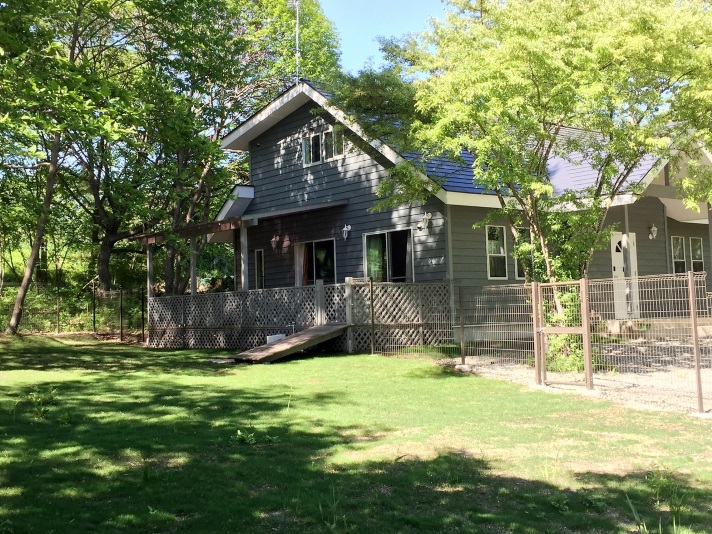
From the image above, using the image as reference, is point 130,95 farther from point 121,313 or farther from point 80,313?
point 80,313

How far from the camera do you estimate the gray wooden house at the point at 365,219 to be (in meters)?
16.3

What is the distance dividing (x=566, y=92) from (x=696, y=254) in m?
12.7

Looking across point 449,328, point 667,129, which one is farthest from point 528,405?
point 449,328

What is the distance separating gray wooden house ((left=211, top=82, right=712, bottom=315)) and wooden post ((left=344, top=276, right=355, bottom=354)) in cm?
220

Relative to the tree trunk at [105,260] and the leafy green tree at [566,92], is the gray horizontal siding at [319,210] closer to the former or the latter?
A: the leafy green tree at [566,92]

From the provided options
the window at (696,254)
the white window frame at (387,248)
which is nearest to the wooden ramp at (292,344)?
the white window frame at (387,248)

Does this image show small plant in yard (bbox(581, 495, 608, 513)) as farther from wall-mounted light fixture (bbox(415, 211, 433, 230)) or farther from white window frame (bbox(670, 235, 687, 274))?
white window frame (bbox(670, 235, 687, 274))

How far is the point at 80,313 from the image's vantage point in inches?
987

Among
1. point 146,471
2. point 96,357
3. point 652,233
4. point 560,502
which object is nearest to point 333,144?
point 96,357

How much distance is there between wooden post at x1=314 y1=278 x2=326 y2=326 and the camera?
15.9 metres

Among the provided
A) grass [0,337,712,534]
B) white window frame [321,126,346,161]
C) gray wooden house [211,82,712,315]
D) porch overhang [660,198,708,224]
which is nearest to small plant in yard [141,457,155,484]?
grass [0,337,712,534]

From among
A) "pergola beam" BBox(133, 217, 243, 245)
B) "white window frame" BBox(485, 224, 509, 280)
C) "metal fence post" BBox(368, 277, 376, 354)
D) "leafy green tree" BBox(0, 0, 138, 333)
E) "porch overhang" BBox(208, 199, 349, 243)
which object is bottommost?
"metal fence post" BBox(368, 277, 376, 354)

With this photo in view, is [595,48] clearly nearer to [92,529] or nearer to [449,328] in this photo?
[449,328]

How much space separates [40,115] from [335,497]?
35.1 feet
